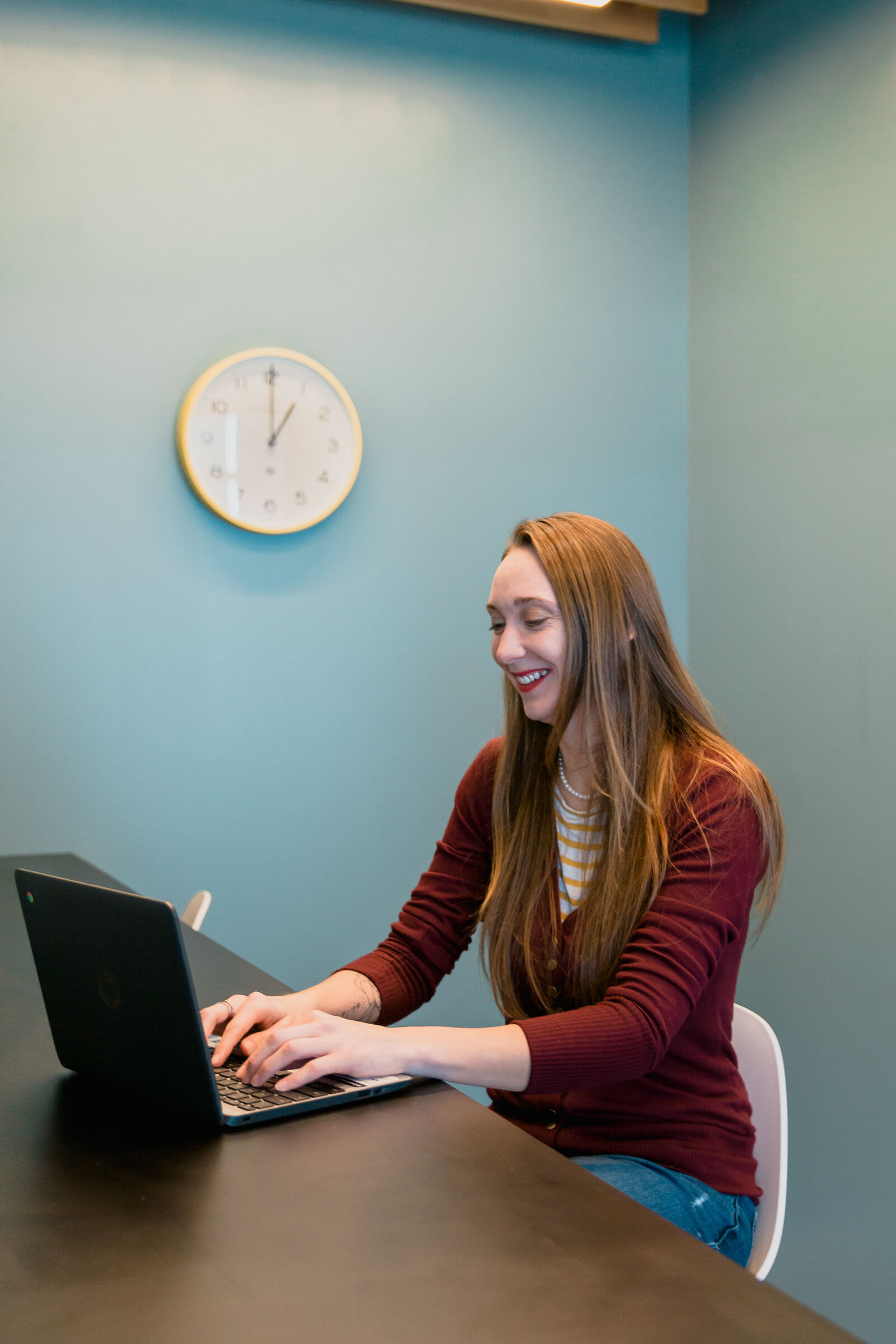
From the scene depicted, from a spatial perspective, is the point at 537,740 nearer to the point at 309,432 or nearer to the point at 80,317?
the point at 309,432

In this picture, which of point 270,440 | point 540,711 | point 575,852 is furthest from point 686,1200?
point 270,440

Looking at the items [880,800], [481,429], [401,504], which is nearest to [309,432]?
[401,504]

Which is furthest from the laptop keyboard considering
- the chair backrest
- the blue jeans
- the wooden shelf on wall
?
the wooden shelf on wall

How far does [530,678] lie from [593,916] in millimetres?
338

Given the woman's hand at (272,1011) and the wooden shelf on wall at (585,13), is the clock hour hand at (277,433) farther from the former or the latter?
A: the woman's hand at (272,1011)

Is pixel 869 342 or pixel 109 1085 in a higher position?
pixel 869 342

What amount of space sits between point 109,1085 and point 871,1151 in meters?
1.92

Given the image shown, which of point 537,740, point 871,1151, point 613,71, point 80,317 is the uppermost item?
point 613,71

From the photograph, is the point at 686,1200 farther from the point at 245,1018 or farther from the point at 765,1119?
the point at 245,1018

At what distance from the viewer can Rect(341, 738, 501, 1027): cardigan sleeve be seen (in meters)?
1.63

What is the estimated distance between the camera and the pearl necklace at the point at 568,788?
160cm

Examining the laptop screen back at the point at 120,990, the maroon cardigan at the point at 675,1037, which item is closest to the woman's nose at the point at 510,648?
the maroon cardigan at the point at 675,1037

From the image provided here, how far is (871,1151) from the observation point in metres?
2.45

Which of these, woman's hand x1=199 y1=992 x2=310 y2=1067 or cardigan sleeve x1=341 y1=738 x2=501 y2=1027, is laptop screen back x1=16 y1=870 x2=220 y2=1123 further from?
cardigan sleeve x1=341 y1=738 x2=501 y2=1027
